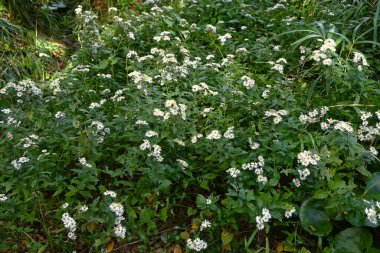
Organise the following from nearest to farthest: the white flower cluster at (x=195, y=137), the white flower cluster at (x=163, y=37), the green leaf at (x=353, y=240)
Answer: the green leaf at (x=353, y=240)
the white flower cluster at (x=195, y=137)
the white flower cluster at (x=163, y=37)

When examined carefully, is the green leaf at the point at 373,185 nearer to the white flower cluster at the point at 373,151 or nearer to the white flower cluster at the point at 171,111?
the white flower cluster at the point at 373,151

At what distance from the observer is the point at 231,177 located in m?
2.54

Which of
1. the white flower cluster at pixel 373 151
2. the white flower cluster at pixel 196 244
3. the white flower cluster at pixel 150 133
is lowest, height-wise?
the white flower cluster at pixel 196 244

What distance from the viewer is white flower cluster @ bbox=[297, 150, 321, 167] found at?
2.40 metres

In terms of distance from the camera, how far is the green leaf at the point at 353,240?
2338 mm

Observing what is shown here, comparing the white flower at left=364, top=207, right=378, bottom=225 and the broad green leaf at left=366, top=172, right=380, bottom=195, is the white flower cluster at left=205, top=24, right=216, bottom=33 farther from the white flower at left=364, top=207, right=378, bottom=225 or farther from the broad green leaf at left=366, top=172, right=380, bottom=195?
the white flower at left=364, top=207, right=378, bottom=225

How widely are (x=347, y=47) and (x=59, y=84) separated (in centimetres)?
264

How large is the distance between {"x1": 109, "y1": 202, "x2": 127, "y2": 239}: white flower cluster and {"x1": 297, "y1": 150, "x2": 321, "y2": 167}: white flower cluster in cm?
116

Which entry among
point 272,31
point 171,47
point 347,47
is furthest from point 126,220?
point 272,31

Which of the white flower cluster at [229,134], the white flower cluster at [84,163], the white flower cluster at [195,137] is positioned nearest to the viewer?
the white flower cluster at [84,163]

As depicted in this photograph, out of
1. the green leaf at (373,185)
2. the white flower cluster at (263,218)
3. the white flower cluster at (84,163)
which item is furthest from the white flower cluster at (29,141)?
the green leaf at (373,185)

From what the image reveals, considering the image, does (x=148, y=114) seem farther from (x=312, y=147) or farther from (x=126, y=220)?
(x=312, y=147)

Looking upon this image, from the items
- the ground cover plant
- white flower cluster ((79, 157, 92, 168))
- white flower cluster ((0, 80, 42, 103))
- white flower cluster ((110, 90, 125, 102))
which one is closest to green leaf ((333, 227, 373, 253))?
the ground cover plant

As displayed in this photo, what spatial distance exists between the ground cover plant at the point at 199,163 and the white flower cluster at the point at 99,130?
0.01m
